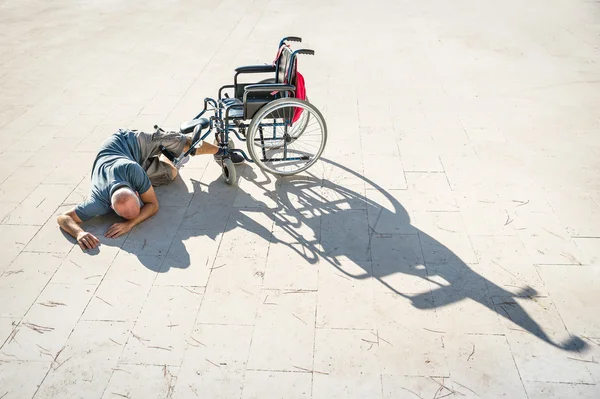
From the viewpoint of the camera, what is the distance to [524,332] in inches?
112

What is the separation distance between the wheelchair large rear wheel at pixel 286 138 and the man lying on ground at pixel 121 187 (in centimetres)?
58

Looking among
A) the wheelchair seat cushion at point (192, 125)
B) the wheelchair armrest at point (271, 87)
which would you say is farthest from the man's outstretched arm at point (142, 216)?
the wheelchair armrest at point (271, 87)

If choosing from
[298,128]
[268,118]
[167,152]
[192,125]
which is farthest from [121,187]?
[298,128]

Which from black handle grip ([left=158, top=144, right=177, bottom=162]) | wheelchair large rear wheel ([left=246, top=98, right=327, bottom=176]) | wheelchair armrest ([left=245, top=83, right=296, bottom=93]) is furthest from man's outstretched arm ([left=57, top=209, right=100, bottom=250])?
wheelchair armrest ([left=245, top=83, right=296, bottom=93])

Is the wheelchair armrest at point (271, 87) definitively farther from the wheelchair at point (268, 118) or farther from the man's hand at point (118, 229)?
the man's hand at point (118, 229)

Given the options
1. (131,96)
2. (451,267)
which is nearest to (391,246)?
(451,267)

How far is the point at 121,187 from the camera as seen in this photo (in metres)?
3.51

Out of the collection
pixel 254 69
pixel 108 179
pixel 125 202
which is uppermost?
pixel 254 69

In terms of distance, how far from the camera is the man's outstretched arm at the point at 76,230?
3492 millimetres

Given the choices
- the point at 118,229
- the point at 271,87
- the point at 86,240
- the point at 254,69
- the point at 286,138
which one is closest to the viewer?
the point at 86,240

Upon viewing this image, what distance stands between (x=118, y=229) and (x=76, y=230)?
29 centimetres

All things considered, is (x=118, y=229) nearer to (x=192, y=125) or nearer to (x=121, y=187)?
(x=121, y=187)

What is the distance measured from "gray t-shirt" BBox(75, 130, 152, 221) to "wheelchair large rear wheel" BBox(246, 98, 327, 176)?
0.87m

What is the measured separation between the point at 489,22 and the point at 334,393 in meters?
7.19
